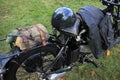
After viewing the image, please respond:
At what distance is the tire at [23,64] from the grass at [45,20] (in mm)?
703

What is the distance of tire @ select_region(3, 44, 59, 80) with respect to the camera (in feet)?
10.1

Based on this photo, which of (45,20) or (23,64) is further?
(45,20)

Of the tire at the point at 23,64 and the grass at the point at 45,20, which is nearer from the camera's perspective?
the tire at the point at 23,64

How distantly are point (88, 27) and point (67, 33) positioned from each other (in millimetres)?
287

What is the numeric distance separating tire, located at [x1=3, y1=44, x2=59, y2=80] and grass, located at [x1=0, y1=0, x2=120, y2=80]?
A: 2.31 feet

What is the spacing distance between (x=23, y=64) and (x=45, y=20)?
2531 mm

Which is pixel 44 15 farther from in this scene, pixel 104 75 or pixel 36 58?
pixel 36 58

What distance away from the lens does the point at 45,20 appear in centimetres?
562

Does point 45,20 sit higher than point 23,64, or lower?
lower

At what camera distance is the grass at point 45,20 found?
4113 millimetres

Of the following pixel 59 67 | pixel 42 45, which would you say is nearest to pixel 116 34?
pixel 59 67

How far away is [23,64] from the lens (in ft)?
10.5

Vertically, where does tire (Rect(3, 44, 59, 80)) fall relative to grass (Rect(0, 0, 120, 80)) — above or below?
above

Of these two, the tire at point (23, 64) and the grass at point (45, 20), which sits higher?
the tire at point (23, 64)
